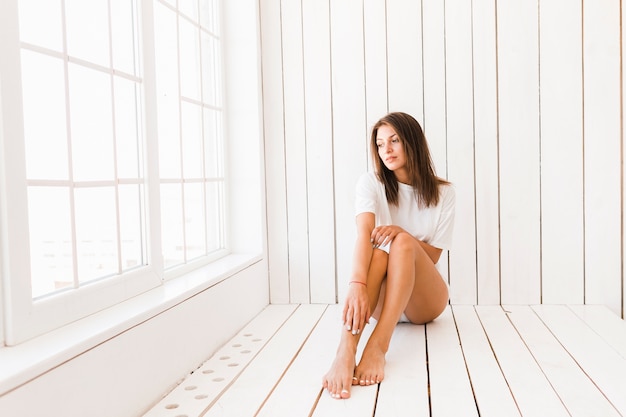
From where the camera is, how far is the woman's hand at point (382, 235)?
2.29 m

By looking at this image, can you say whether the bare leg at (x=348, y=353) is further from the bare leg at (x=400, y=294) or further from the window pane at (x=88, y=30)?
the window pane at (x=88, y=30)

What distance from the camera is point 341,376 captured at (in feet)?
6.18

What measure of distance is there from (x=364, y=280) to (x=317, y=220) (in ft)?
3.51

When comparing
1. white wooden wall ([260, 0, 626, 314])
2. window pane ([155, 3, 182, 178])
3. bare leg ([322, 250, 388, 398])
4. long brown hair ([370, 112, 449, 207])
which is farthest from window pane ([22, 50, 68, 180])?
white wooden wall ([260, 0, 626, 314])

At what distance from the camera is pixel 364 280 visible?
2.17 m

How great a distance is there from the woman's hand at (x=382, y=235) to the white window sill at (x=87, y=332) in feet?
2.13

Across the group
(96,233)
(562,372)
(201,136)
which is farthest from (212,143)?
(562,372)

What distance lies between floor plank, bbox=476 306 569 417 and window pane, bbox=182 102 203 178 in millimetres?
1448

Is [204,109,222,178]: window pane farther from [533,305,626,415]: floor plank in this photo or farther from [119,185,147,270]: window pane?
[533,305,626,415]: floor plank

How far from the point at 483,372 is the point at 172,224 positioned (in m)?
1.32

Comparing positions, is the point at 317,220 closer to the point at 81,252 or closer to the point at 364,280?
the point at 364,280

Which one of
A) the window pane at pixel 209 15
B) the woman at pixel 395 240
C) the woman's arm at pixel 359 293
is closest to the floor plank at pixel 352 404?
the woman at pixel 395 240

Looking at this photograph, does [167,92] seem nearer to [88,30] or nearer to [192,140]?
[192,140]

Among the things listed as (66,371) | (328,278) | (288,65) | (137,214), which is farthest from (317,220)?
(66,371)
